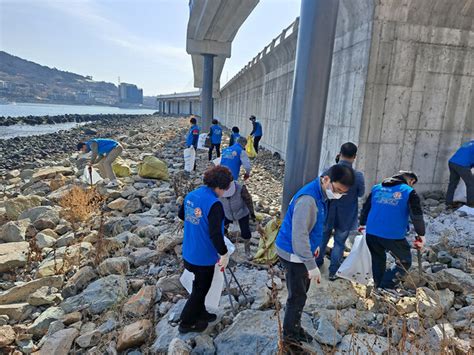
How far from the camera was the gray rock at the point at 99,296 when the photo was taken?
11.9ft

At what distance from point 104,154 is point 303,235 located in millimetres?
6942

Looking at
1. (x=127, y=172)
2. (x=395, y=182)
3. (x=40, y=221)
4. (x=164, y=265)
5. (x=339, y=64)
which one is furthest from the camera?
(x=127, y=172)

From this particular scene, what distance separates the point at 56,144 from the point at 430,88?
2058 cm

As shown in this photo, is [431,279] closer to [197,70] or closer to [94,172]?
[94,172]

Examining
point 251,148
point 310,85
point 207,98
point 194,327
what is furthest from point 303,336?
point 207,98

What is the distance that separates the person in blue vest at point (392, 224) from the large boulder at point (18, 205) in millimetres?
6889

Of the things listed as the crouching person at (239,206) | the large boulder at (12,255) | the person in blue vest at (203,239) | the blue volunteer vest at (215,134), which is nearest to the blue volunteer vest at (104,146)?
the large boulder at (12,255)

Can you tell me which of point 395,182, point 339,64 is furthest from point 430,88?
point 395,182

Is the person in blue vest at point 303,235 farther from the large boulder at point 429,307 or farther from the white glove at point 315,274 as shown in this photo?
the large boulder at point 429,307

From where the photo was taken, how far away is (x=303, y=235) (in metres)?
2.46

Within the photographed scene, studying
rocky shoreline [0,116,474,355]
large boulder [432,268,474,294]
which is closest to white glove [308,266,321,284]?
rocky shoreline [0,116,474,355]

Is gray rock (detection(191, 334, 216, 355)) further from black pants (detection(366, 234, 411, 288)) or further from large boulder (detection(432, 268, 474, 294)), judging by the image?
large boulder (detection(432, 268, 474, 294))

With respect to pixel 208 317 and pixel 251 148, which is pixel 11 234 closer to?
pixel 208 317

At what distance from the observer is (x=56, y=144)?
66.9 feet
